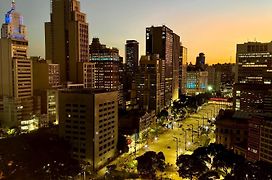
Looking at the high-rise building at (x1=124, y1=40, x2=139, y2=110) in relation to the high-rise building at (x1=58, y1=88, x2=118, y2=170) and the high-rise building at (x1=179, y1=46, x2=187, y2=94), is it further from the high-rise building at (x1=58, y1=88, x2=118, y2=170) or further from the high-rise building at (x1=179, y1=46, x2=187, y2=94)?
the high-rise building at (x1=58, y1=88, x2=118, y2=170)

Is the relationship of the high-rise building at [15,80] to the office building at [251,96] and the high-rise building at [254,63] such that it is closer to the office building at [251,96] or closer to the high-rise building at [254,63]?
the office building at [251,96]

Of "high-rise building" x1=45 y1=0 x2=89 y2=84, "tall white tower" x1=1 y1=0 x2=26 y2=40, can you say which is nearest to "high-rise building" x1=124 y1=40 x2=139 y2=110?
"high-rise building" x1=45 y1=0 x2=89 y2=84

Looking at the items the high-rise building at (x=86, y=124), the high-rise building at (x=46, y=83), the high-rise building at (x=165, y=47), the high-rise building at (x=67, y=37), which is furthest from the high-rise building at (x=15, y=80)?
the high-rise building at (x=165, y=47)

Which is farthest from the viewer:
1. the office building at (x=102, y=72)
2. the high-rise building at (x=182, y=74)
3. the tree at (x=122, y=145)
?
the high-rise building at (x=182, y=74)

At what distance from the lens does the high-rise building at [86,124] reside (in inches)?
1895

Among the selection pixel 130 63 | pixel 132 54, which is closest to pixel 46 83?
pixel 130 63

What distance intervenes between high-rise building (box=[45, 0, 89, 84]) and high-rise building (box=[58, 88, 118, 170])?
150 ft

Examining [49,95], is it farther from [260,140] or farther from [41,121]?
[260,140]

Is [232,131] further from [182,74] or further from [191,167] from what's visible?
[182,74]

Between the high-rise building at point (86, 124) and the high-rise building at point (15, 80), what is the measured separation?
27.0 metres

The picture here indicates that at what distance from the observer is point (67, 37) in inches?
3698

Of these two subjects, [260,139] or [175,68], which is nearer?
[260,139]

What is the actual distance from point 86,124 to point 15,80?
3497cm

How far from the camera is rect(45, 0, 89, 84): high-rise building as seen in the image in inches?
3644
